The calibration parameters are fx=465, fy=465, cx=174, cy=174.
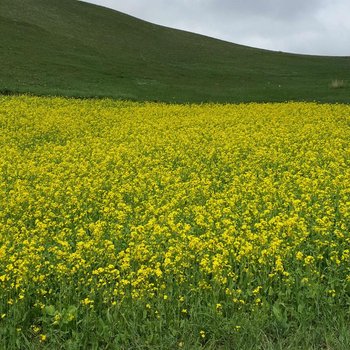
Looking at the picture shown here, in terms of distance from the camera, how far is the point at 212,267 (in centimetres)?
641

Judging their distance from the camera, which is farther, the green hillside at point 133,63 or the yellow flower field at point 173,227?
the green hillside at point 133,63

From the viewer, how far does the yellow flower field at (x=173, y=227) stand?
19.3ft

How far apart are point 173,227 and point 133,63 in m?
52.2

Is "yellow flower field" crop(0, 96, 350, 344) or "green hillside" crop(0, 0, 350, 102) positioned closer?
"yellow flower field" crop(0, 96, 350, 344)

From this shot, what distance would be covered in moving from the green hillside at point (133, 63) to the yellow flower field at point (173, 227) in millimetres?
21223

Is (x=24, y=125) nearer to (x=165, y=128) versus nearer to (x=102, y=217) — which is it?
(x=165, y=128)

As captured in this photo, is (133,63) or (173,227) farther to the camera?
(133,63)

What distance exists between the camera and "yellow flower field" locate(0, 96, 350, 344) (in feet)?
19.3

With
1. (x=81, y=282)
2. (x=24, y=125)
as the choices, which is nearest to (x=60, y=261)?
(x=81, y=282)

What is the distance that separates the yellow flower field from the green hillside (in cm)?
2122

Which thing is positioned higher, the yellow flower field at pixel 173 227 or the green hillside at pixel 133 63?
the green hillside at pixel 133 63

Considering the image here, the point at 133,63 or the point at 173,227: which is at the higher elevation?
the point at 133,63

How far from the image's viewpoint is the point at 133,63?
57312mm

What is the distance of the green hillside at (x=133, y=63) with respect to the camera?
38750 millimetres
